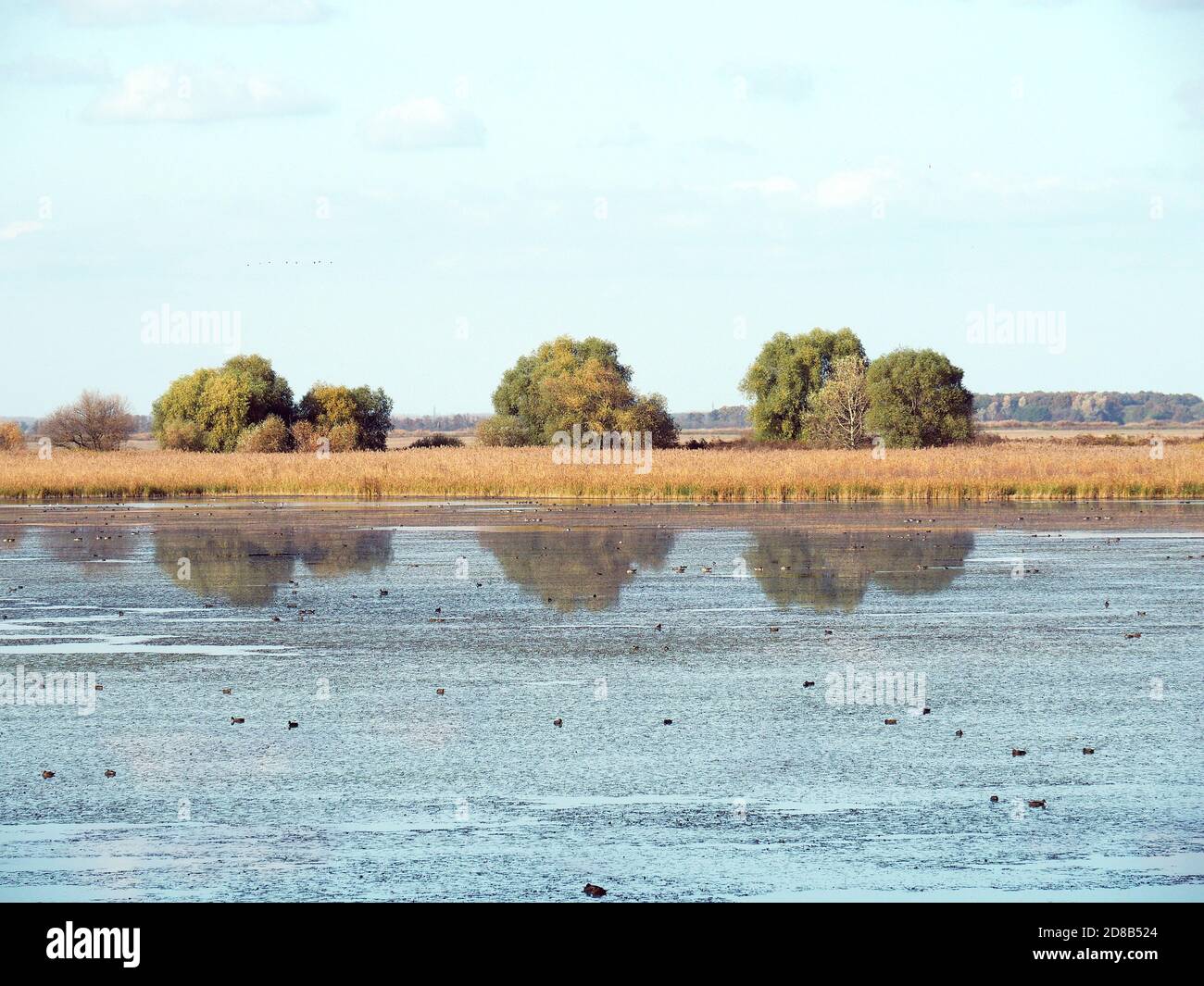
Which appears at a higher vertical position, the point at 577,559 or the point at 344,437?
the point at 344,437

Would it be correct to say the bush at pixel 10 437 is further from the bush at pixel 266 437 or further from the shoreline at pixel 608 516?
the shoreline at pixel 608 516

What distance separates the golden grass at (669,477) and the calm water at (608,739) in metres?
26.6

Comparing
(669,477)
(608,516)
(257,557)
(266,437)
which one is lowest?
(257,557)

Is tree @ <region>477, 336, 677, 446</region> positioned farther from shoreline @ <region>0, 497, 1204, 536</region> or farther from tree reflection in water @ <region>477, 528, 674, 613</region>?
tree reflection in water @ <region>477, 528, 674, 613</region>

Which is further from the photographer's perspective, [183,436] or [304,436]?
[183,436]

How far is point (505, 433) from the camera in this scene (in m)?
115

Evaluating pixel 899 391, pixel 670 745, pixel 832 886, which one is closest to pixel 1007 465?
pixel 670 745

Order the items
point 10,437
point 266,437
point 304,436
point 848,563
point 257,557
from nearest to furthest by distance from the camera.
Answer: point 848,563 → point 257,557 → point 10,437 → point 266,437 → point 304,436

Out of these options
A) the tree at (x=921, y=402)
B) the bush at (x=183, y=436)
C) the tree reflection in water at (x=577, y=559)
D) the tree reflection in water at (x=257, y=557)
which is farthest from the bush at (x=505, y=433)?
the tree reflection in water at (x=577, y=559)

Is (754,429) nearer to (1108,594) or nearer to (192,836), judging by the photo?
(1108,594)

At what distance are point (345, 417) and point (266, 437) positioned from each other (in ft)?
30.3

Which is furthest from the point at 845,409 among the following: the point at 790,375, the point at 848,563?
the point at 848,563

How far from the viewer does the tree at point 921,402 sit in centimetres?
10344

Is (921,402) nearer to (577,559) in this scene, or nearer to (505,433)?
(505,433)
